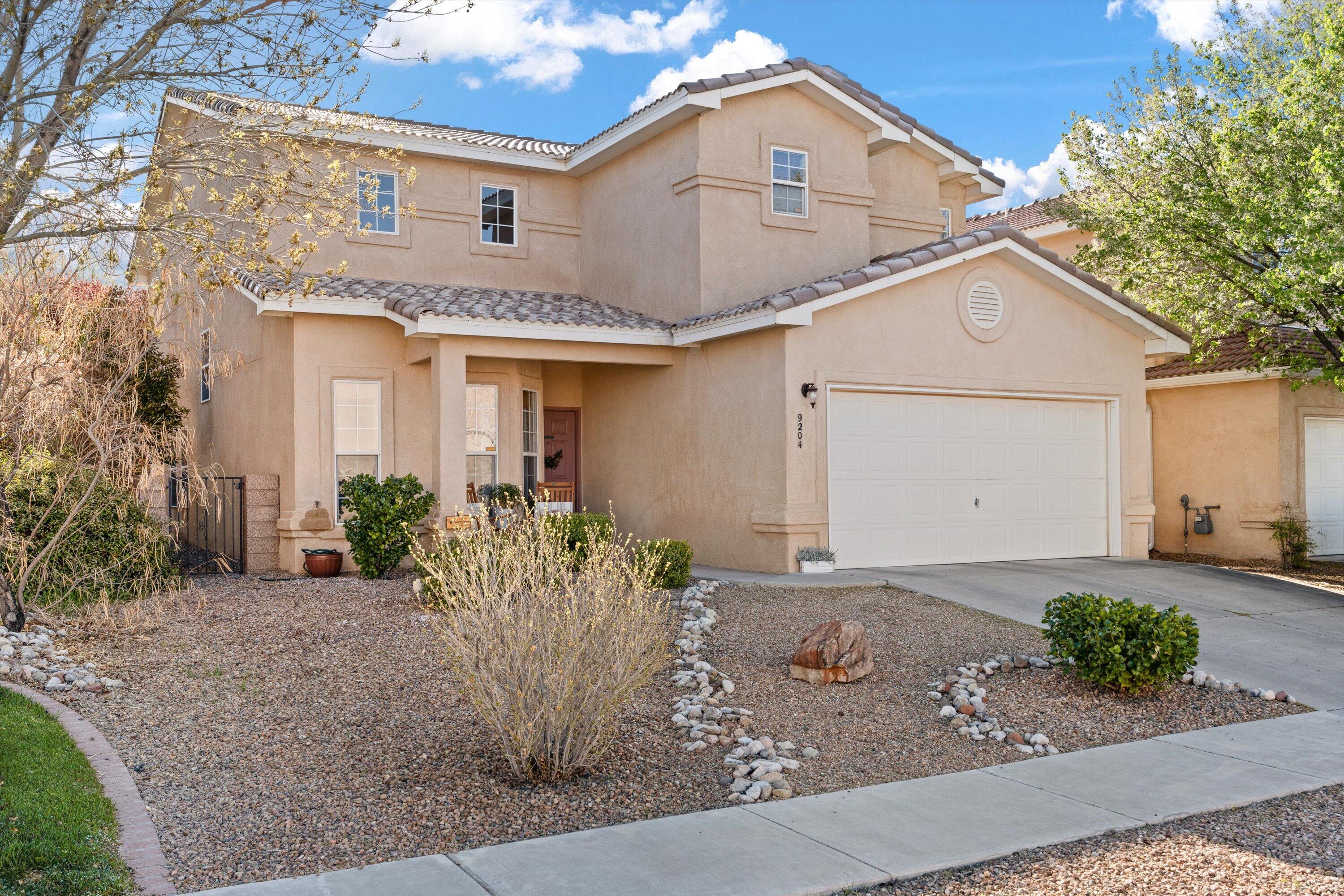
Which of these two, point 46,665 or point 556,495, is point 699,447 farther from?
point 46,665

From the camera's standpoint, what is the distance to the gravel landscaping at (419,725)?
539 centimetres

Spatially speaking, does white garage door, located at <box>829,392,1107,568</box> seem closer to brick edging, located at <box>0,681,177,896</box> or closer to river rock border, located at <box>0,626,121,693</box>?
river rock border, located at <box>0,626,121,693</box>

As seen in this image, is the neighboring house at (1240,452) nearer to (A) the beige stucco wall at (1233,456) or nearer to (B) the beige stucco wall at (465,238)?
(A) the beige stucco wall at (1233,456)

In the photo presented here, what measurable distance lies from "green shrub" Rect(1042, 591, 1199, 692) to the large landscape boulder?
5.11 ft

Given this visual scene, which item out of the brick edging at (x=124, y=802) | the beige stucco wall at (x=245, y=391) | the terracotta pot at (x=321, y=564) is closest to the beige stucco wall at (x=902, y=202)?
the beige stucco wall at (x=245, y=391)

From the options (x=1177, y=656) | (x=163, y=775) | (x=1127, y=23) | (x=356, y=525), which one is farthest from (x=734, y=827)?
(x=1127, y=23)

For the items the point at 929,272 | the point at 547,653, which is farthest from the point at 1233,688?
the point at 929,272

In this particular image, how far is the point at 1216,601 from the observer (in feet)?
39.9

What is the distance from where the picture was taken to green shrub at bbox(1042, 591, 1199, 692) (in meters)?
8.03

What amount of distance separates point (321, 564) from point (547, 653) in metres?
8.57

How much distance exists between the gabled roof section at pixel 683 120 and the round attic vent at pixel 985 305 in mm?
3160

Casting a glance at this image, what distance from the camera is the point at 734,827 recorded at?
5.41 m

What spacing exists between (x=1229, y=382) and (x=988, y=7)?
6.99 meters

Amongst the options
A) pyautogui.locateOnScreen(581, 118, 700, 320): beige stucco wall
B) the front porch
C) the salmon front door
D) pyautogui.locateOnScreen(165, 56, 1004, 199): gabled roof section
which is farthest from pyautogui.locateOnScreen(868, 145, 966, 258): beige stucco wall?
the salmon front door
